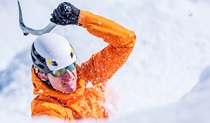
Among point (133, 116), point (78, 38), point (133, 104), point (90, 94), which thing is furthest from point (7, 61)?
point (133, 116)

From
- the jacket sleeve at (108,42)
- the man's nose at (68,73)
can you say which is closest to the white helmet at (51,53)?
the man's nose at (68,73)

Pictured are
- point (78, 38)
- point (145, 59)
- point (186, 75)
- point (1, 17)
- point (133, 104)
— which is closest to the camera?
point (133, 104)

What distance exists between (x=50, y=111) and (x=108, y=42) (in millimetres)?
801

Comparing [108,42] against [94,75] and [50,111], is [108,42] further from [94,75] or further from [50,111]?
[50,111]

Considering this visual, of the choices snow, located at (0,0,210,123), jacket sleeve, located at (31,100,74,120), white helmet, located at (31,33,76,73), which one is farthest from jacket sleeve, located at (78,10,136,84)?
snow, located at (0,0,210,123)

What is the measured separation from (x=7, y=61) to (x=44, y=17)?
1009mm

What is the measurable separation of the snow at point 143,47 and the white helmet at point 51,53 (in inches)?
55.8

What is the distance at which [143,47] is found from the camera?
28.1 ft

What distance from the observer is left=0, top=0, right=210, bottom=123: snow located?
6879 millimetres

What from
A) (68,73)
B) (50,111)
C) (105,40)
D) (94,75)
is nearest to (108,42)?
(105,40)

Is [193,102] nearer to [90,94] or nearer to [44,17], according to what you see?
[90,94]

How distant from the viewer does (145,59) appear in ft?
26.7

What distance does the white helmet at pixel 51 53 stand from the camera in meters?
3.97

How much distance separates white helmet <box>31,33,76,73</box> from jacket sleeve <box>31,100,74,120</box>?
0.38m
